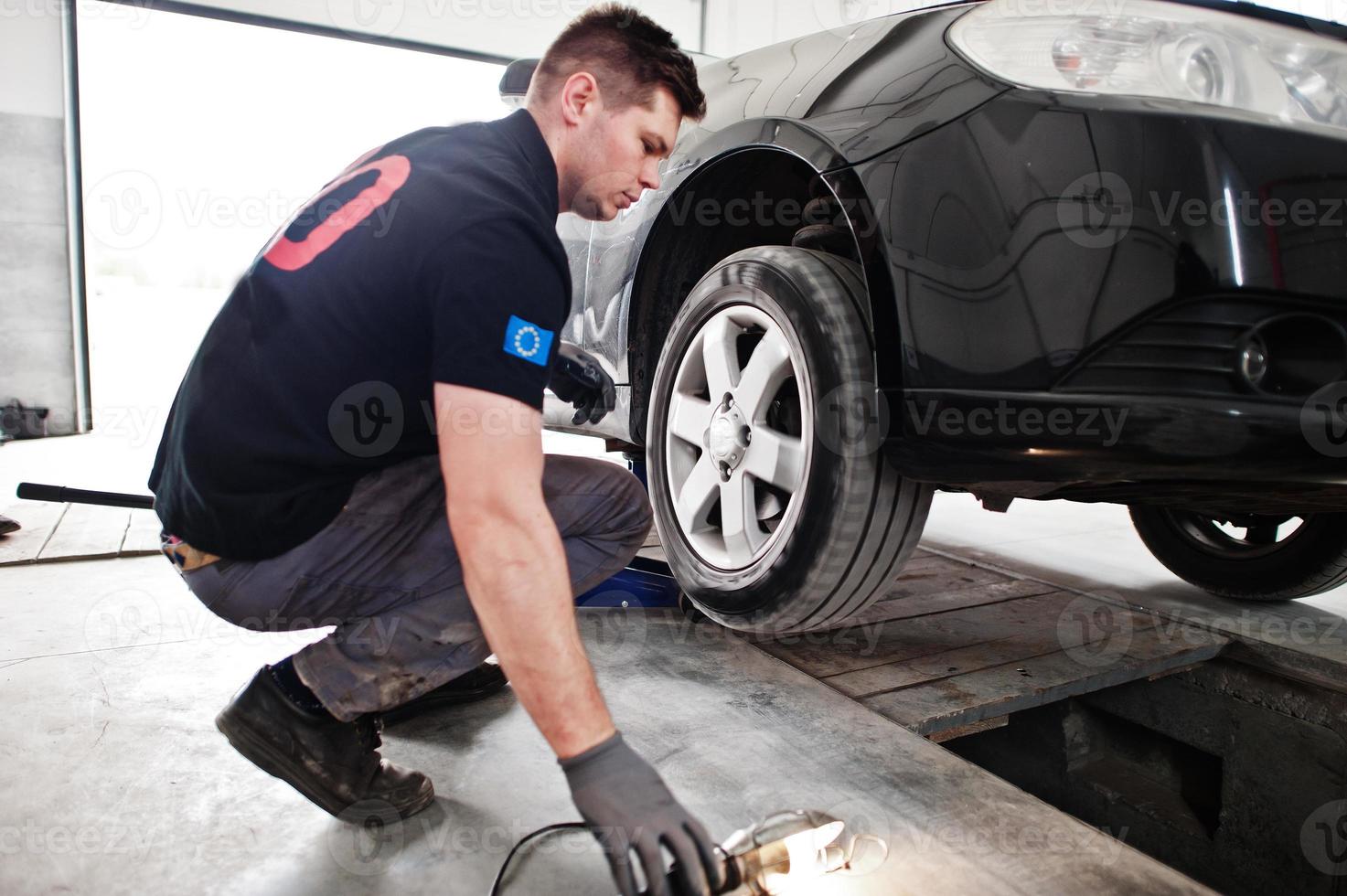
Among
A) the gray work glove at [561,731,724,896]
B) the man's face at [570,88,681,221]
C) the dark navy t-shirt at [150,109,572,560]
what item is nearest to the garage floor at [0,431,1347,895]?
the gray work glove at [561,731,724,896]

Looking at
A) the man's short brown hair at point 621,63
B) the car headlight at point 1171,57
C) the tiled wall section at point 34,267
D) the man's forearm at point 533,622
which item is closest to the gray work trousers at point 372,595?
the man's forearm at point 533,622

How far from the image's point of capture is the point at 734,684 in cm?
162

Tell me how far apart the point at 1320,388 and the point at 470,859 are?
1.18 m

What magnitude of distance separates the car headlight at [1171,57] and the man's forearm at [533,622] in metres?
0.92

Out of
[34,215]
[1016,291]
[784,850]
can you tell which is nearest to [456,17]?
[34,215]

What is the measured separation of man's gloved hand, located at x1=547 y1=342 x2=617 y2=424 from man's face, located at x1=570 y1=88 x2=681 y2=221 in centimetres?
48

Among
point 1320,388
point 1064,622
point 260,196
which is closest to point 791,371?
point 1320,388

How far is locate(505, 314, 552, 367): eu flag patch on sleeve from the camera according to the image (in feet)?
2.96

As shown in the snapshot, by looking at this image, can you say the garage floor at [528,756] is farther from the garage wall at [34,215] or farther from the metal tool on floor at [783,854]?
the garage wall at [34,215]

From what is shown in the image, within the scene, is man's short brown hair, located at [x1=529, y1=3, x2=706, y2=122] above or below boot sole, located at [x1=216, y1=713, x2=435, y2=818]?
above

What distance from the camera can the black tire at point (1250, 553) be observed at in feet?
7.14

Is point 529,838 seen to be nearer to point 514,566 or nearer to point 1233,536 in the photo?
point 514,566

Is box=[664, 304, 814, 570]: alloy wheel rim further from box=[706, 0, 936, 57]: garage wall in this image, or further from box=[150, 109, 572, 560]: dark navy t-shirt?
box=[706, 0, 936, 57]: garage wall

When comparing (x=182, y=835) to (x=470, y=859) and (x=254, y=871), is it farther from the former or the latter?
A: (x=470, y=859)
